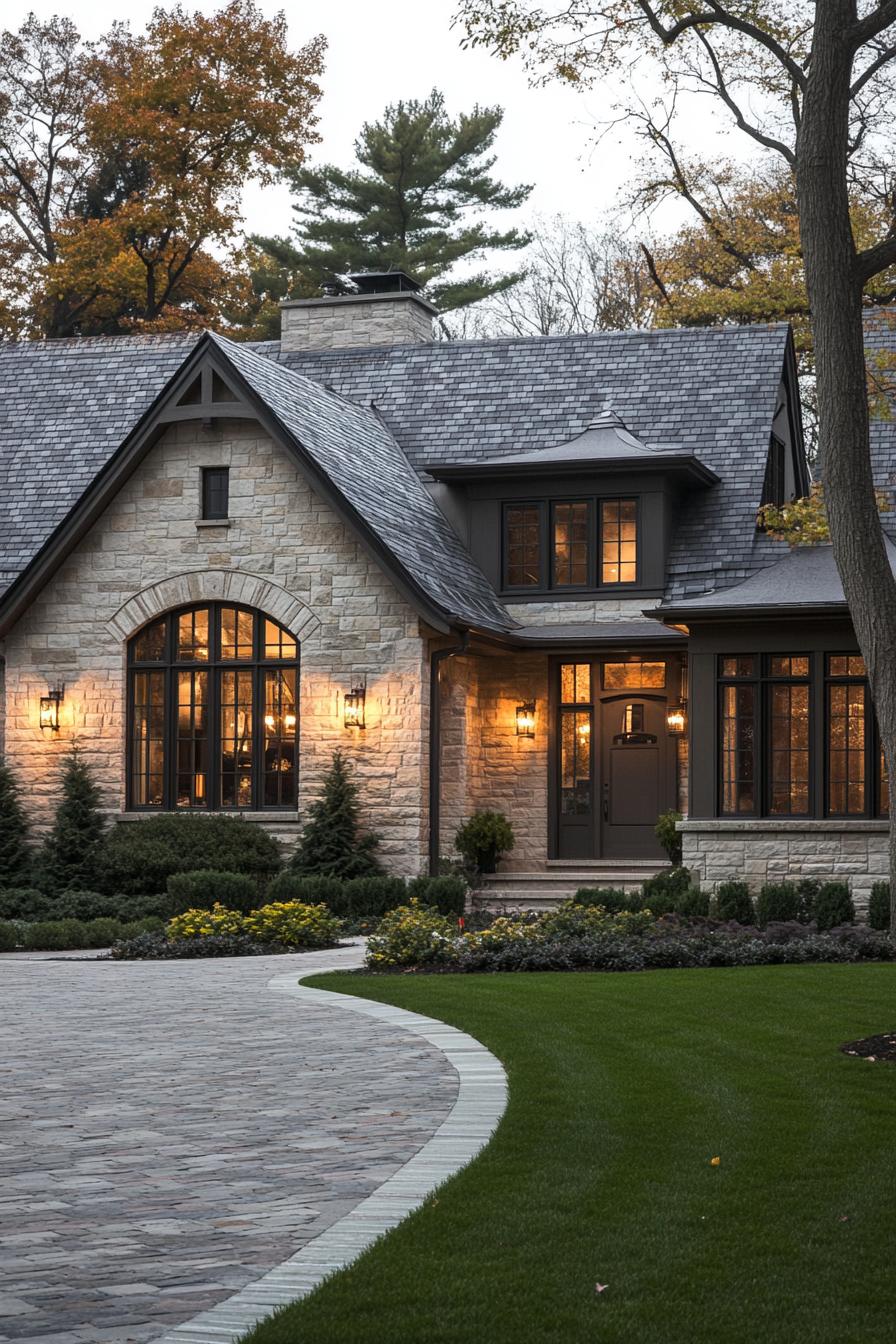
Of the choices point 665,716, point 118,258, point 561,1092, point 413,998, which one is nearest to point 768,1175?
point 561,1092

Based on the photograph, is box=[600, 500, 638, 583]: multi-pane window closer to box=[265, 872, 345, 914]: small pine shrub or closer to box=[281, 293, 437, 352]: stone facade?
box=[265, 872, 345, 914]: small pine shrub

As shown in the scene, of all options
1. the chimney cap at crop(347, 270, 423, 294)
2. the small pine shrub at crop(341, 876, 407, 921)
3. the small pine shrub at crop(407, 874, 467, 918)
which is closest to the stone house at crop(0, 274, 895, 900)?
the small pine shrub at crop(341, 876, 407, 921)

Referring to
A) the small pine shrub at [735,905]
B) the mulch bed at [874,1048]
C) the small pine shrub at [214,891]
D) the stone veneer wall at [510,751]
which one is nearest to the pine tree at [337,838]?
the small pine shrub at [214,891]

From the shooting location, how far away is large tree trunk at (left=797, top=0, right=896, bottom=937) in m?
11.2

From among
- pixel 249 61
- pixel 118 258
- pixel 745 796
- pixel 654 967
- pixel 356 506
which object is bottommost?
pixel 654 967

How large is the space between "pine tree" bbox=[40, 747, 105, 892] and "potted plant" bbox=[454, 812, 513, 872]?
4.60 meters

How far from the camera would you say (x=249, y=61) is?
35.7 meters

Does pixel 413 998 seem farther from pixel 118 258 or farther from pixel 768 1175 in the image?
pixel 118 258

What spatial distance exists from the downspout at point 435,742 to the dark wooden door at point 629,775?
8.97 feet

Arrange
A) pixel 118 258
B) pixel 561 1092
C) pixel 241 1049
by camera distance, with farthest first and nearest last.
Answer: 1. pixel 118 258
2. pixel 241 1049
3. pixel 561 1092

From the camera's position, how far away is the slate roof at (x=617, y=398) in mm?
24359

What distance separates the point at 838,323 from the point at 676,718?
12.4 meters

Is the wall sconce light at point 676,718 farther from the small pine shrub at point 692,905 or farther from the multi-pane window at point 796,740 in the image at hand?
the small pine shrub at point 692,905

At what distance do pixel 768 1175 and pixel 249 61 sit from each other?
107 feet
